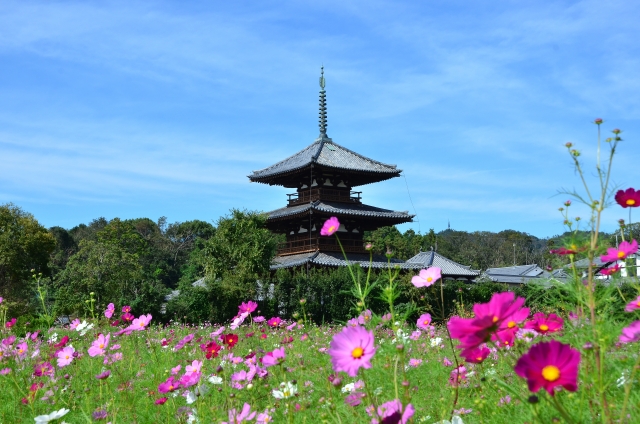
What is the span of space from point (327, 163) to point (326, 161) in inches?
13.6

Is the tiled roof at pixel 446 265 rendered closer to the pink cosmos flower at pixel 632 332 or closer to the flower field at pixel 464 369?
the flower field at pixel 464 369

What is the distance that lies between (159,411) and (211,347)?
107 cm

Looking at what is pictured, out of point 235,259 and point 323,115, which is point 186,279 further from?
point 323,115

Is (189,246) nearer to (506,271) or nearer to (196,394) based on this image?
(506,271)

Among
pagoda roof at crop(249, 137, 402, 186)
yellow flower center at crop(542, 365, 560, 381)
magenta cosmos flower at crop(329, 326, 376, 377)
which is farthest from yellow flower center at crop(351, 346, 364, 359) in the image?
pagoda roof at crop(249, 137, 402, 186)

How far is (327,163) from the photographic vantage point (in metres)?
22.6

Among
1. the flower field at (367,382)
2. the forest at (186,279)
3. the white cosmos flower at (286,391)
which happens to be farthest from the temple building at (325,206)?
the white cosmos flower at (286,391)

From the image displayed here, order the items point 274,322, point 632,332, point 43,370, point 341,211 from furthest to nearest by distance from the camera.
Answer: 1. point 341,211
2. point 274,322
3. point 43,370
4. point 632,332

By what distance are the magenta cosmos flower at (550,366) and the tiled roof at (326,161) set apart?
20.7m

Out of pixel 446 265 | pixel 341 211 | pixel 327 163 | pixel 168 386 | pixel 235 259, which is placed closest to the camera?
pixel 168 386

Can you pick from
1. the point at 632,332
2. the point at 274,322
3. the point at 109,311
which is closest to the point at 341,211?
the point at 109,311

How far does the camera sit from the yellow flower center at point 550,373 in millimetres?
1163

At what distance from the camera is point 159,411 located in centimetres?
364

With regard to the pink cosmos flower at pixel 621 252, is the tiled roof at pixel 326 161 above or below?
above
